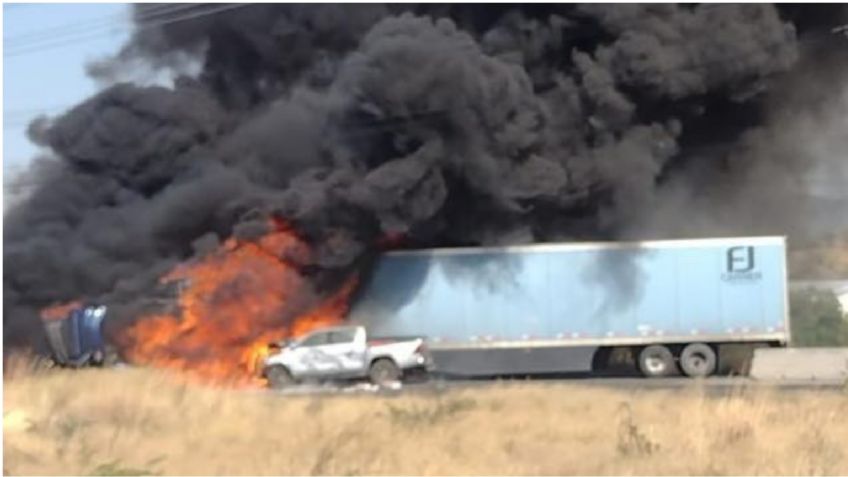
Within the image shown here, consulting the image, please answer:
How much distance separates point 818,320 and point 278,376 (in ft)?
57.8

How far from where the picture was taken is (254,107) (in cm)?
4016

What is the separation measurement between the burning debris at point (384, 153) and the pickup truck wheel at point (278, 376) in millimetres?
687

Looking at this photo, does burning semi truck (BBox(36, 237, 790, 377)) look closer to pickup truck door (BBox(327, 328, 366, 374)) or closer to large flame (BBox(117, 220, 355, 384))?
large flame (BBox(117, 220, 355, 384))

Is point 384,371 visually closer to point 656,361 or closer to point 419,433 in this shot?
point 656,361

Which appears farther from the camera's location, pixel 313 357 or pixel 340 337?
pixel 340 337

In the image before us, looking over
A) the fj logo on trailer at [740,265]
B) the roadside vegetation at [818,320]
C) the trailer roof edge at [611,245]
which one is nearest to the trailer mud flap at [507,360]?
the trailer roof edge at [611,245]

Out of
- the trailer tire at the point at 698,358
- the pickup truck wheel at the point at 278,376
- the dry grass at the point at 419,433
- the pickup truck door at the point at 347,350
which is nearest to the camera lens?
the dry grass at the point at 419,433

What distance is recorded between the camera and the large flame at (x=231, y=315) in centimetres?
3081

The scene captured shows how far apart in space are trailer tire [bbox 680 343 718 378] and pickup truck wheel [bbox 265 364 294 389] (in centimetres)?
943

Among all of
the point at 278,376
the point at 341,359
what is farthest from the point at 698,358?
the point at 278,376

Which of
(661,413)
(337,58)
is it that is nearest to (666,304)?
(337,58)

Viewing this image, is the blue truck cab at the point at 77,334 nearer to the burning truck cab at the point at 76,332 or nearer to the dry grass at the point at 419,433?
the burning truck cab at the point at 76,332

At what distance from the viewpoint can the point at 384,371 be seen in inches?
1254

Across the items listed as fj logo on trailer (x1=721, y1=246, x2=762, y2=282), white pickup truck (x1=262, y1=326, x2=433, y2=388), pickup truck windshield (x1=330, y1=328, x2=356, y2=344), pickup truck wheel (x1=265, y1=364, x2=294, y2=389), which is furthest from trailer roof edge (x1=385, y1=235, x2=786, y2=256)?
pickup truck wheel (x1=265, y1=364, x2=294, y2=389)
